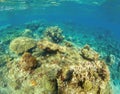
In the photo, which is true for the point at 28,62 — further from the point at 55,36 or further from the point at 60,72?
the point at 55,36

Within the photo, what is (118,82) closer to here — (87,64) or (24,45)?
(24,45)

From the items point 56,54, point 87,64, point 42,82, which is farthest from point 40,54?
point 87,64

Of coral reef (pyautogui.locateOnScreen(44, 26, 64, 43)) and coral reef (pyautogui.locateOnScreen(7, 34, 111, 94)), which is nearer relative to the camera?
coral reef (pyautogui.locateOnScreen(7, 34, 111, 94))

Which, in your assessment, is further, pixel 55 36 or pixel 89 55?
pixel 55 36

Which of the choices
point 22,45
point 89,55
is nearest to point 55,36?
point 22,45

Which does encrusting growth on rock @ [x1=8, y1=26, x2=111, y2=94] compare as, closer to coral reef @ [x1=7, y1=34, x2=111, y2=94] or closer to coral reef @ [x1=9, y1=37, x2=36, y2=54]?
coral reef @ [x1=7, y1=34, x2=111, y2=94]

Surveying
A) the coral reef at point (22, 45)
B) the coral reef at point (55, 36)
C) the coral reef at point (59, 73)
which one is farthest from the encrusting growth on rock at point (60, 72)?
the coral reef at point (55, 36)

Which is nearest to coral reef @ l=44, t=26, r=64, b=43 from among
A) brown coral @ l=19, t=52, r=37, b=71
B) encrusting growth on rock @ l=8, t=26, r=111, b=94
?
encrusting growth on rock @ l=8, t=26, r=111, b=94

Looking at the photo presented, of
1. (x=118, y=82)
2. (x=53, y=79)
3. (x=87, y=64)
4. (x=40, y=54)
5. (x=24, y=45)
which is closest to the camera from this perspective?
(x=87, y=64)

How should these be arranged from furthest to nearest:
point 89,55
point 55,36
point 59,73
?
1. point 55,36
2. point 89,55
3. point 59,73

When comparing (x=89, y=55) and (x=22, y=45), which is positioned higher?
(x=89, y=55)

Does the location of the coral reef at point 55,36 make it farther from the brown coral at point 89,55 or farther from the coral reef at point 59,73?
the brown coral at point 89,55

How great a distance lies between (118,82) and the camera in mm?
14898

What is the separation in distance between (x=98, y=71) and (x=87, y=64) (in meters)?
0.58
